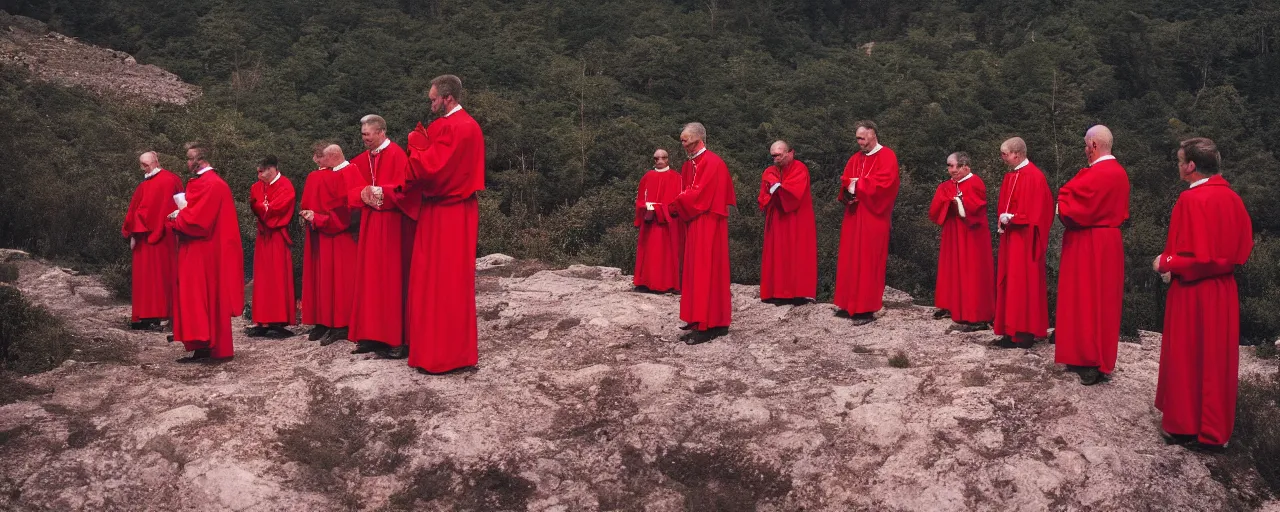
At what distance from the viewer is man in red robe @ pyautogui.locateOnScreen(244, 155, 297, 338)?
1030cm

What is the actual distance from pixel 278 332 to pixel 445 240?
358 cm

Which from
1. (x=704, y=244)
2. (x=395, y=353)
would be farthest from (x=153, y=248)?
(x=704, y=244)

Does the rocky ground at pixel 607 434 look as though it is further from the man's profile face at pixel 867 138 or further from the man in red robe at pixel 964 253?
the man's profile face at pixel 867 138

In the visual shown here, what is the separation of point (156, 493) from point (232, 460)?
1.62ft

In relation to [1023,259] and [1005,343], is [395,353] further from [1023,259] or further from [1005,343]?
[1023,259]

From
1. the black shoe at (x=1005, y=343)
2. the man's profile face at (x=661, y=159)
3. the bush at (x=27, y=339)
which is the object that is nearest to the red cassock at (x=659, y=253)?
the man's profile face at (x=661, y=159)

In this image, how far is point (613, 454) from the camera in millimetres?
6809

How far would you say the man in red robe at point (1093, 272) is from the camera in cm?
748

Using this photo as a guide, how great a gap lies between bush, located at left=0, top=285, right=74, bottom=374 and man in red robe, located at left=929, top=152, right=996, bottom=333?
8351 millimetres

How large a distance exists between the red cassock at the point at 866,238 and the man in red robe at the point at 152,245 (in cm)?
725

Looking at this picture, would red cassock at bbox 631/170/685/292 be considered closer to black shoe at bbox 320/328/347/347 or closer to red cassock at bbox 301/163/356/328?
red cassock at bbox 301/163/356/328

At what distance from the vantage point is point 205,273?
8.69 m

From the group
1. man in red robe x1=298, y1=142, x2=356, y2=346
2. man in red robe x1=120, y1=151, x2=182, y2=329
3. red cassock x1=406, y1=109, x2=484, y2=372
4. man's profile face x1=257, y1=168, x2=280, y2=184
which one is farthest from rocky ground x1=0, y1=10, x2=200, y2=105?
red cassock x1=406, y1=109, x2=484, y2=372

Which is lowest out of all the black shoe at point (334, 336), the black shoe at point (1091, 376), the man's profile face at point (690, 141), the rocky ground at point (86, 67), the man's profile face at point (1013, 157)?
the black shoe at point (334, 336)
